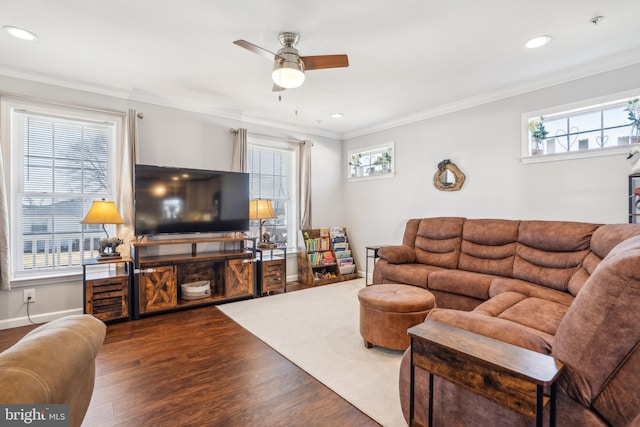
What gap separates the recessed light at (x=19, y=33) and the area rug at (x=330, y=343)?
3171 mm

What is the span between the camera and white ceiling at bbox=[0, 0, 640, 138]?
223 cm

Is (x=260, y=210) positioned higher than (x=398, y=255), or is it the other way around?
(x=260, y=210)

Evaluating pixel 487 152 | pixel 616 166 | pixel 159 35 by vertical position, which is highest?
pixel 159 35

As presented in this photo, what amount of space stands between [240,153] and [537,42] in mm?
3635

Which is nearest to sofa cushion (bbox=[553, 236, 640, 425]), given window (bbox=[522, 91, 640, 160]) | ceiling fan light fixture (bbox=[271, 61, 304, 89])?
ceiling fan light fixture (bbox=[271, 61, 304, 89])

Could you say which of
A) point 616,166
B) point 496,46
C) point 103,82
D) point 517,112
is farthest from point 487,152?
point 103,82

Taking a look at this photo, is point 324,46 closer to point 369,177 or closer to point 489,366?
point 489,366

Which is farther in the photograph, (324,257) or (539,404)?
(324,257)

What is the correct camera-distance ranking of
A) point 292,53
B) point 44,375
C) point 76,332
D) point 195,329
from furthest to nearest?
1. point 195,329
2. point 292,53
3. point 76,332
4. point 44,375

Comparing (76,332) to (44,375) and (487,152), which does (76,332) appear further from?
(487,152)

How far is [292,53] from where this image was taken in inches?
97.5

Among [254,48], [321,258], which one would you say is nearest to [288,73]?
[254,48]

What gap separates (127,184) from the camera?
3734 millimetres

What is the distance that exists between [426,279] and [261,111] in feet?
10.7
